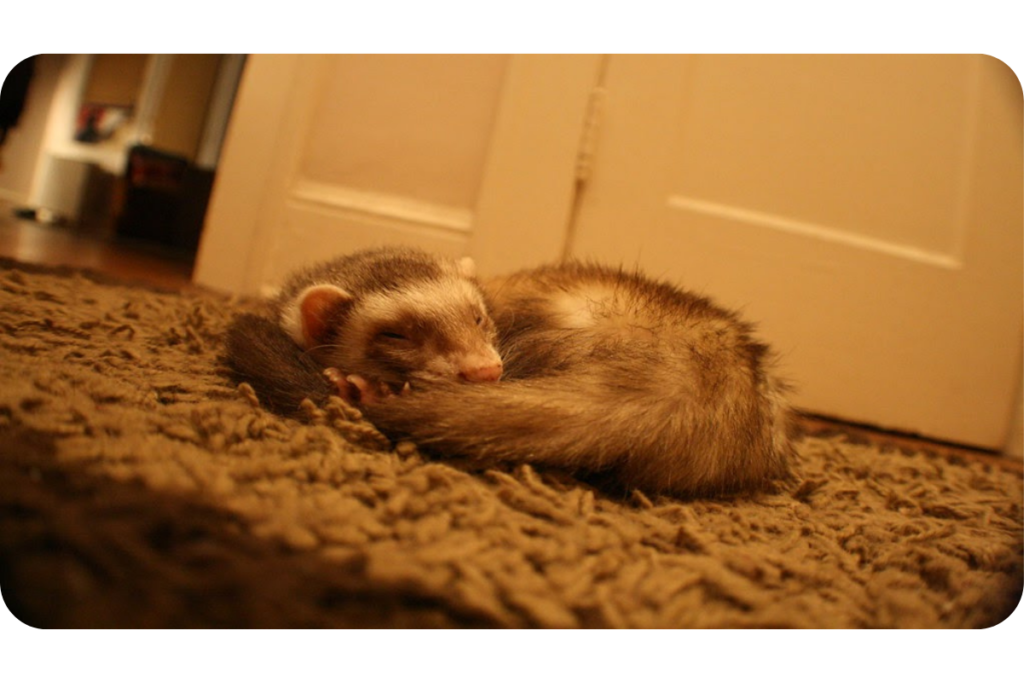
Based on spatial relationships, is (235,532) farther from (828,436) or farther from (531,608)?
(828,436)

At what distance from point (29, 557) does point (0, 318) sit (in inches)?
26.6

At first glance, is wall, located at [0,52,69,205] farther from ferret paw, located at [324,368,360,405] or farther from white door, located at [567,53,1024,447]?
ferret paw, located at [324,368,360,405]

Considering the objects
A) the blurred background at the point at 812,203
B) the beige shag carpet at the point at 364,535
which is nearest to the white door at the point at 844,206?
the blurred background at the point at 812,203

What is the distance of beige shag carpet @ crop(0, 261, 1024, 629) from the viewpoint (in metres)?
0.30

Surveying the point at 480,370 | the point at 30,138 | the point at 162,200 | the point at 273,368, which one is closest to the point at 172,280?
the point at 273,368

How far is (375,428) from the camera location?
1.93 feet

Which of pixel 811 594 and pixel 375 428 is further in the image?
pixel 375 428

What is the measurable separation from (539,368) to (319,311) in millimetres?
337

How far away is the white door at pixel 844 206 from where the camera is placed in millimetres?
1410

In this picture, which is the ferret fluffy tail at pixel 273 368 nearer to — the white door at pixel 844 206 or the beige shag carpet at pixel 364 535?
the beige shag carpet at pixel 364 535

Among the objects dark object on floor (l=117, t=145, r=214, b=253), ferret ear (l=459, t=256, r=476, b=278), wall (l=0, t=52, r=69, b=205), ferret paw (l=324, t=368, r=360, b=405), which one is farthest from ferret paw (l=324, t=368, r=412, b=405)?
wall (l=0, t=52, r=69, b=205)

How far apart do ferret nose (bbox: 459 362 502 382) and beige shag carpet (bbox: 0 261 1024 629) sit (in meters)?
0.17
